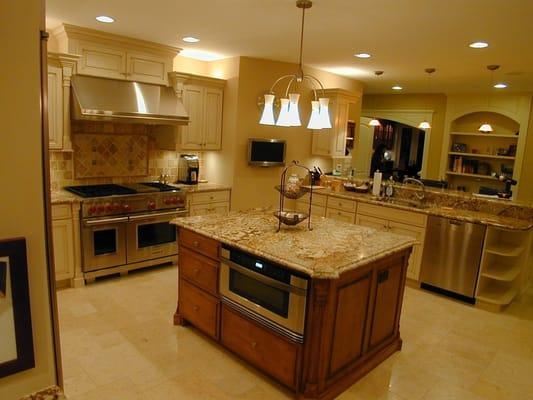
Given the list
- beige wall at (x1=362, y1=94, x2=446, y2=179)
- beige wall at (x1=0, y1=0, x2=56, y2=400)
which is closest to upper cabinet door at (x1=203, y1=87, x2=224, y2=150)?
beige wall at (x1=0, y1=0, x2=56, y2=400)

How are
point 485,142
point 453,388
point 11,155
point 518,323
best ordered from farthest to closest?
point 485,142
point 518,323
point 453,388
point 11,155

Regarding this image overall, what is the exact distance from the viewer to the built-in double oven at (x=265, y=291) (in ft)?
7.70

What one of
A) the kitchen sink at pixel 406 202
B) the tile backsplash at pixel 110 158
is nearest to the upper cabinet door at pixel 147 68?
the tile backsplash at pixel 110 158

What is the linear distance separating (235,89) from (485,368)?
404 cm

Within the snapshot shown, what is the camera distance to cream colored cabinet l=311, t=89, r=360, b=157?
5.96m

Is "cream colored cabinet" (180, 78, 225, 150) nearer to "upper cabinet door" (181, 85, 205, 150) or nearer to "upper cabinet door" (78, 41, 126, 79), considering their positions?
"upper cabinet door" (181, 85, 205, 150)

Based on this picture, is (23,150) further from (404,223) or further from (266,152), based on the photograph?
(266,152)

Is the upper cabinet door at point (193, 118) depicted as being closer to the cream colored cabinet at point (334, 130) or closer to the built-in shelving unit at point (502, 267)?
the cream colored cabinet at point (334, 130)

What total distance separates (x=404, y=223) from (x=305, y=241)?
7.07ft

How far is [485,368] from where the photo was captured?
295 cm

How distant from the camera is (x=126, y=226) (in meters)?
4.21

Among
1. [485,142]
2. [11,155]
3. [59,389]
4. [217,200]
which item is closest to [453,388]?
[59,389]

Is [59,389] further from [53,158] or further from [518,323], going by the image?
[518,323]

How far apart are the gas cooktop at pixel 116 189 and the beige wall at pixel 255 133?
101cm
